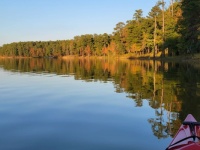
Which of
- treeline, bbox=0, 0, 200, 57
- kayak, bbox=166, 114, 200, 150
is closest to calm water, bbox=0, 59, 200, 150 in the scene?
kayak, bbox=166, 114, 200, 150

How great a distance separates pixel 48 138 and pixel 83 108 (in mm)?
4616

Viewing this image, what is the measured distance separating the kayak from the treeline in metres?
43.2

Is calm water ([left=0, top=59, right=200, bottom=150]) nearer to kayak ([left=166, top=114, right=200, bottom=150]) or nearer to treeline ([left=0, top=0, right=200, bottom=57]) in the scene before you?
kayak ([left=166, top=114, right=200, bottom=150])

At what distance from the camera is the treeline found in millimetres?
50125

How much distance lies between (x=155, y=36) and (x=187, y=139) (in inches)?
2763

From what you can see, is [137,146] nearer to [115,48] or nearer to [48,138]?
[48,138]

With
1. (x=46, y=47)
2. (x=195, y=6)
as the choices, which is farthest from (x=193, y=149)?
(x=46, y=47)

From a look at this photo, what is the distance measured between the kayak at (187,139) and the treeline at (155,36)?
43239 millimetres

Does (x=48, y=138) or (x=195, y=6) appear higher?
(x=195, y=6)

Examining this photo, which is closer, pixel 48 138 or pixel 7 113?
pixel 48 138

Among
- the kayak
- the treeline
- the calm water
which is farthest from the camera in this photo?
the treeline

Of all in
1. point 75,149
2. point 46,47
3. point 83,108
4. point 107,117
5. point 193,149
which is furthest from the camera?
point 46,47

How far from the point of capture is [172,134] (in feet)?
26.8

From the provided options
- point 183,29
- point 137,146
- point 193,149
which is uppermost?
point 183,29
